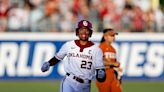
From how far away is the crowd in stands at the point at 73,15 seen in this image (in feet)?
68.6

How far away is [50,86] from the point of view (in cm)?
1989

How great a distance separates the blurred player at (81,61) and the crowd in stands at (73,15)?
9784 mm

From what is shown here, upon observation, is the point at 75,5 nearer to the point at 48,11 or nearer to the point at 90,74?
the point at 48,11

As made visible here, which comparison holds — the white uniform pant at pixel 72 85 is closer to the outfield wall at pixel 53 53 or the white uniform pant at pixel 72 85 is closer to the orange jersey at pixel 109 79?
the orange jersey at pixel 109 79

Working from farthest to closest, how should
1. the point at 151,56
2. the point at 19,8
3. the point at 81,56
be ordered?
1. the point at 151,56
2. the point at 19,8
3. the point at 81,56

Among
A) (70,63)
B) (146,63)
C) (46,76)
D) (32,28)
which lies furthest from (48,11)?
(70,63)

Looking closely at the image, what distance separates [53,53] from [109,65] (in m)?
7.95

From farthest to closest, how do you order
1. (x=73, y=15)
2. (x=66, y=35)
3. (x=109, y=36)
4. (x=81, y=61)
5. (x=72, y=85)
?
1. (x=66, y=35)
2. (x=73, y=15)
3. (x=109, y=36)
4. (x=72, y=85)
5. (x=81, y=61)

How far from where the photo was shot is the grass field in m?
19.0

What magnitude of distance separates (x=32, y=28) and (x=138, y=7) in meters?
3.58

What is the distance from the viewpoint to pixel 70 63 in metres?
Answer: 11.1

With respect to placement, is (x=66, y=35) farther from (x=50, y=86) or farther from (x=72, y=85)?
(x=72, y=85)

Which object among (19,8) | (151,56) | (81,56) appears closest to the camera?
(81,56)

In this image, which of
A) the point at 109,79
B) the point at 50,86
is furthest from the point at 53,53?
the point at 109,79
